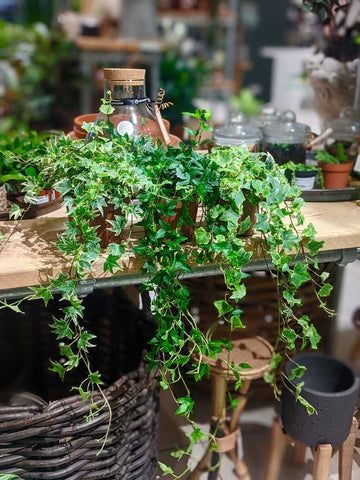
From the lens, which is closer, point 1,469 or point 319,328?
point 1,469

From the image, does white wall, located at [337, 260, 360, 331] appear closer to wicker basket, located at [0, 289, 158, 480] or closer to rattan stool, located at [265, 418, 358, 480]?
rattan stool, located at [265, 418, 358, 480]

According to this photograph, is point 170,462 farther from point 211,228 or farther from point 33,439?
point 211,228

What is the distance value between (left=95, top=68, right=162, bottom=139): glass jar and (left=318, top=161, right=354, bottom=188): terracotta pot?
1.42ft

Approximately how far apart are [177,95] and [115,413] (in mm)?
2634

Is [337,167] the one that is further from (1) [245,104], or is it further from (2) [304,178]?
(1) [245,104]

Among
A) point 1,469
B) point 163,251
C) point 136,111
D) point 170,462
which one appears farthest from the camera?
point 170,462

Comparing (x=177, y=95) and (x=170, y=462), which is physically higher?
(x=177, y=95)

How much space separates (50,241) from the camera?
1.08m

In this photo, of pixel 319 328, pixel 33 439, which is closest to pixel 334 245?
pixel 33 439

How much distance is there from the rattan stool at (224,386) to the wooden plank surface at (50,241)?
341 millimetres

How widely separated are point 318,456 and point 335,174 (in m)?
0.66

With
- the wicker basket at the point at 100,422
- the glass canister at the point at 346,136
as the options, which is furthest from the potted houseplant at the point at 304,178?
the wicker basket at the point at 100,422

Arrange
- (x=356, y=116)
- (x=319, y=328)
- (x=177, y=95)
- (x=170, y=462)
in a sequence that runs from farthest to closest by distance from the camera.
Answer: (x=177, y=95)
(x=319, y=328)
(x=356, y=116)
(x=170, y=462)

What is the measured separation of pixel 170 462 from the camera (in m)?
1.51
